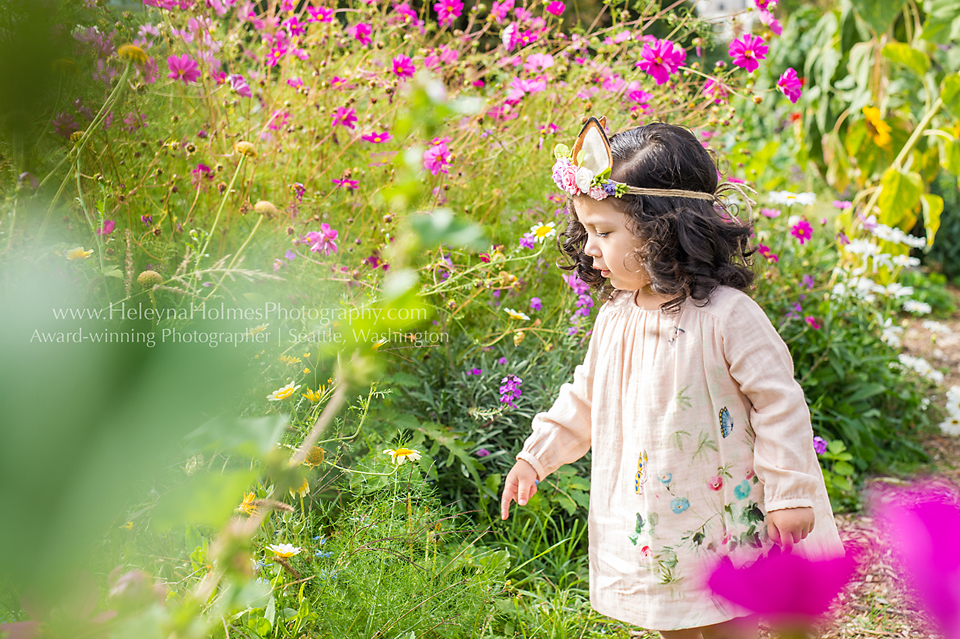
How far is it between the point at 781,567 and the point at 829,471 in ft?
8.26

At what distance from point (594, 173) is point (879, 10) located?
2.82 metres

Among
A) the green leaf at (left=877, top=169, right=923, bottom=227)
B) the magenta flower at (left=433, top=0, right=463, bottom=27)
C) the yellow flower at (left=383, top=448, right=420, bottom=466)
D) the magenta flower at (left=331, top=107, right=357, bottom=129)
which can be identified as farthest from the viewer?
the green leaf at (left=877, top=169, right=923, bottom=227)

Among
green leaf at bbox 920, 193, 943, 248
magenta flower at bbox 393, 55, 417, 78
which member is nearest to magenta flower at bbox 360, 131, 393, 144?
magenta flower at bbox 393, 55, 417, 78

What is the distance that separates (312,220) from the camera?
2.09 m

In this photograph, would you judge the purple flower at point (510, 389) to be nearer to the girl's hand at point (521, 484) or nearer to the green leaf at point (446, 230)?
the girl's hand at point (521, 484)

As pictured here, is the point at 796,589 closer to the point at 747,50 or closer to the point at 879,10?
the point at 747,50

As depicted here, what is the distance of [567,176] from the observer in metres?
1.46

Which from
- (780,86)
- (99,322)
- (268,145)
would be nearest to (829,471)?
(780,86)

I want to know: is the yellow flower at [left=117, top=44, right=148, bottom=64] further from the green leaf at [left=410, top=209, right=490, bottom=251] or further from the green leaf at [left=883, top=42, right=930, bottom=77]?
the green leaf at [left=883, top=42, right=930, bottom=77]

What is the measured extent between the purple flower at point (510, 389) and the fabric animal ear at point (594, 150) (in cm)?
66

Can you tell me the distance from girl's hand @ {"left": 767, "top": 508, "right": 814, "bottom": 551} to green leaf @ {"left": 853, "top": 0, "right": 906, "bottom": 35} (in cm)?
303

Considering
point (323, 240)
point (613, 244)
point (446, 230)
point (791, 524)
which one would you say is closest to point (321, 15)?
point (323, 240)

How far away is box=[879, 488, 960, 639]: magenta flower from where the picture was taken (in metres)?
0.25

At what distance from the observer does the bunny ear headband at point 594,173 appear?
54.6 inches
